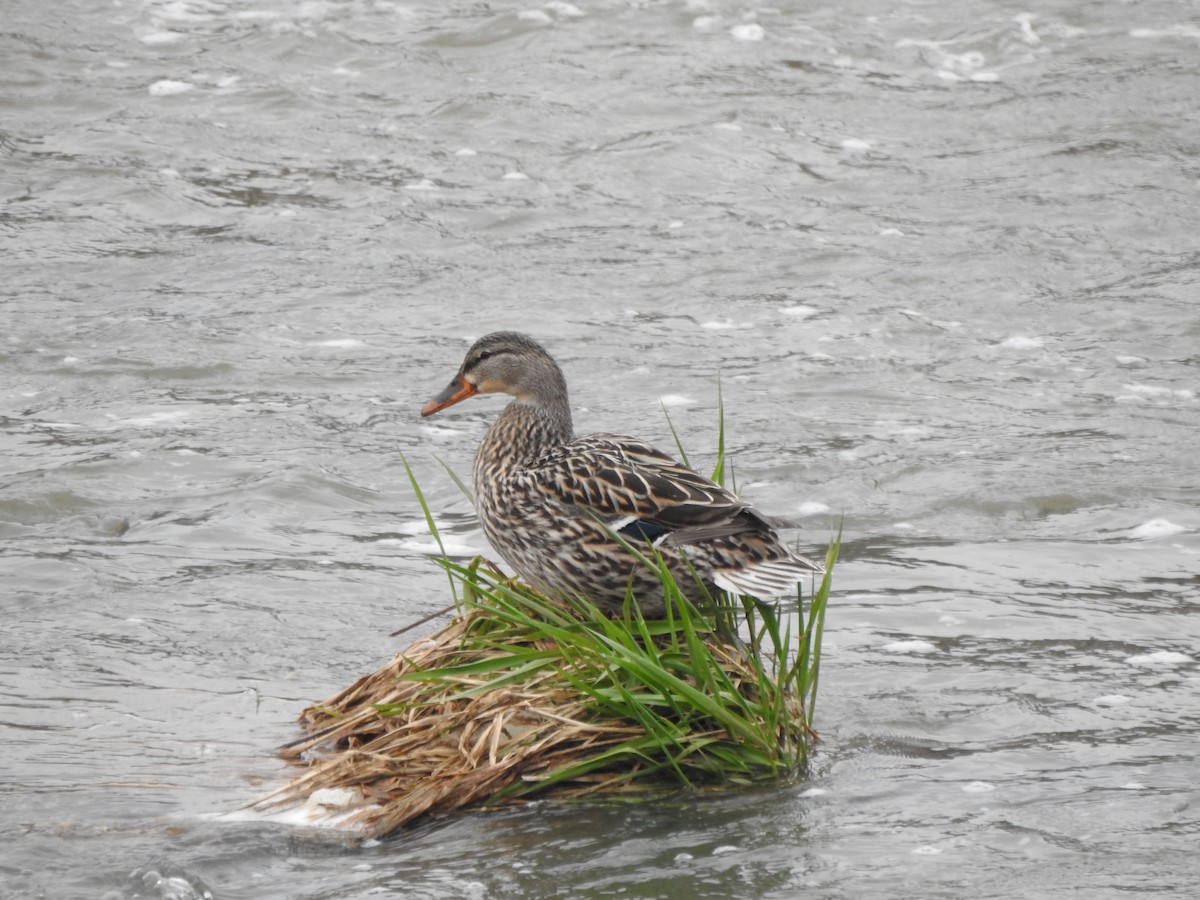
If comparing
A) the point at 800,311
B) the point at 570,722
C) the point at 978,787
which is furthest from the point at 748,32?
the point at 570,722

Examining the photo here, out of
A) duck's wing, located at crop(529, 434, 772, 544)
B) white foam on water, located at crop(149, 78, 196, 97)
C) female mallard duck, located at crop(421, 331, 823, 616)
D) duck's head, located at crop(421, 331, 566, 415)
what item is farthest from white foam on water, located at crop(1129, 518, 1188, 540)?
white foam on water, located at crop(149, 78, 196, 97)

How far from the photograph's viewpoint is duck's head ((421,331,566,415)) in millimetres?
6102

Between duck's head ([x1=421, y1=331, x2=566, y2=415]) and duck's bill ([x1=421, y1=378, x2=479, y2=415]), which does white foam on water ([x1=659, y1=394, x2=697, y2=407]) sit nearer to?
duck's bill ([x1=421, y1=378, x2=479, y2=415])

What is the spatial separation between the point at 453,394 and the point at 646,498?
121 centimetres

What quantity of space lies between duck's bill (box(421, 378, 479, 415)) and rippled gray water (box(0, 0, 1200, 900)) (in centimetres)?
89

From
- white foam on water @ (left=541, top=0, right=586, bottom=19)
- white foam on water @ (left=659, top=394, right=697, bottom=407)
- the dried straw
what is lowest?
white foam on water @ (left=659, top=394, right=697, bottom=407)

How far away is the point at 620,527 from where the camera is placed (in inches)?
212

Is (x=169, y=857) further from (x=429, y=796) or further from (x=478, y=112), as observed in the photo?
(x=478, y=112)

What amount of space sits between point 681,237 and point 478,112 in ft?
8.62

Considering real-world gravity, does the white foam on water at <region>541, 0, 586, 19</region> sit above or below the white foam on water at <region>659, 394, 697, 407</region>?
above

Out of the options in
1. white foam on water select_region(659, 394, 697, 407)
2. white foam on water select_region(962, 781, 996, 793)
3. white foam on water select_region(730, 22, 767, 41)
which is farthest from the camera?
white foam on water select_region(730, 22, 767, 41)

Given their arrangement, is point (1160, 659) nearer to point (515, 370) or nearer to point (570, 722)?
point (570, 722)

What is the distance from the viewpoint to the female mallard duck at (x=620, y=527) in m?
5.37

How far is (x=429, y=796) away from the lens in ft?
16.5
